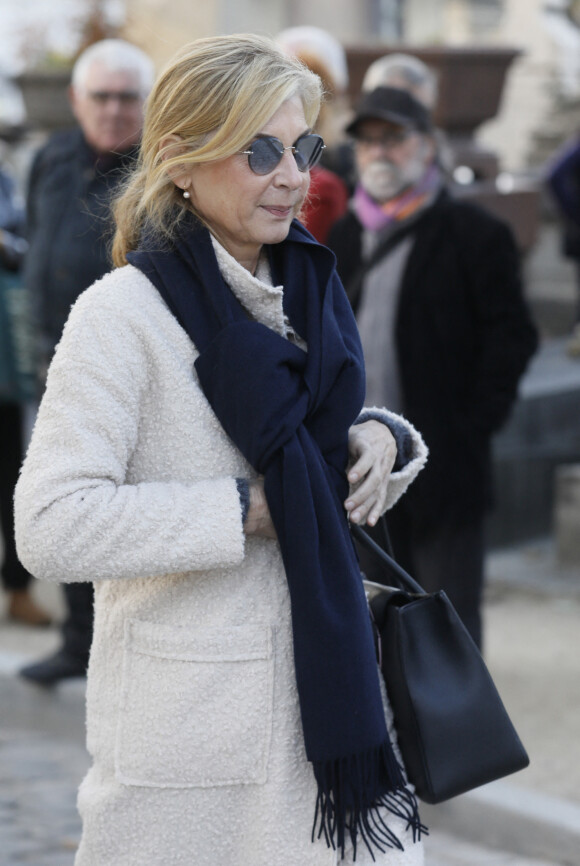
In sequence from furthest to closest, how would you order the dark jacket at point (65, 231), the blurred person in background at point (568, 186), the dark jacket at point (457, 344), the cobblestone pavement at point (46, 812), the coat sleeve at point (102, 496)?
the blurred person in background at point (568, 186)
the dark jacket at point (65, 231)
the dark jacket at point (457, 344)
the cobblestone pavement at point (46, 812)
the coat sleeve at point (102, 496)

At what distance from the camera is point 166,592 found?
2.24m

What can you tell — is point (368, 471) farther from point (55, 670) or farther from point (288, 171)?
point (55, 670)

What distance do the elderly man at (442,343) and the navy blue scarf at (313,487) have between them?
1939mm

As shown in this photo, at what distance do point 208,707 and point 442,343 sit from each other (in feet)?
7.15

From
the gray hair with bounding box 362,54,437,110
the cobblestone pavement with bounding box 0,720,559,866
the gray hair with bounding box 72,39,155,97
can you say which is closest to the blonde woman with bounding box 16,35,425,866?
the cobblestone pavement with bounding box 0,720,559,866

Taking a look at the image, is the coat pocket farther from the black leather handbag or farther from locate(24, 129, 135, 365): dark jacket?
locate(24, 129, 135, 365): dark jacket

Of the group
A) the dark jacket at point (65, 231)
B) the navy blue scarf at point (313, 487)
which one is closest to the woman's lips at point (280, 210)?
the navy blue scarf at point (313, 487)

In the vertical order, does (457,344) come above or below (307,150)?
below

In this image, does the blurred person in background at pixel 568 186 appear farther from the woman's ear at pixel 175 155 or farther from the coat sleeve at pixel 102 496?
the coat sleeve at pixel 102 496

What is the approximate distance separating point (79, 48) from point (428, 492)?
7042 mm

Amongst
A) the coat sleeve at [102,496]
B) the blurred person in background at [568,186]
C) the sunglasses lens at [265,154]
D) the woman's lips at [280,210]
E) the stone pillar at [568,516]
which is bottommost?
the stone pillar at [568,516]

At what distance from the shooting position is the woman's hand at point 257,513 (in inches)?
85.0

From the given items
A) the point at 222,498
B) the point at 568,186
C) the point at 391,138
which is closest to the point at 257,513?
the point at 222,498

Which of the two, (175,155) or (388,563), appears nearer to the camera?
(175,155)
